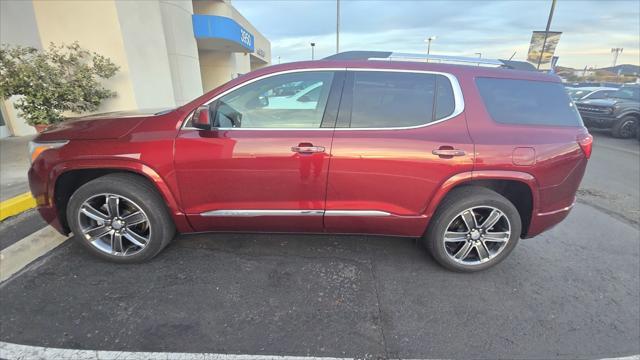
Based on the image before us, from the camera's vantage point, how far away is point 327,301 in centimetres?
242

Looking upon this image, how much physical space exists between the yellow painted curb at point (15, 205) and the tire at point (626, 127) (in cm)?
1518

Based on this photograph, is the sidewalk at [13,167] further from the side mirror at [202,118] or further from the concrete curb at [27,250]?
the side mirror at [202,118]

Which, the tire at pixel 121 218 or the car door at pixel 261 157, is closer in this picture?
the car door at pixel 261 157

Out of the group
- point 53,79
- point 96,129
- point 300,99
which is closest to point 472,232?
point 300,99

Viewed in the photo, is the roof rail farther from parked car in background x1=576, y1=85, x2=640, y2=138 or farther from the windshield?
the windshield

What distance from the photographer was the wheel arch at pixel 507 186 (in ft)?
8.32

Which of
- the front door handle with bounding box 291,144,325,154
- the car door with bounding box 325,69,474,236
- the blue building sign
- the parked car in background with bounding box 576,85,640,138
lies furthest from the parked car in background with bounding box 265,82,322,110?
the parked car in background with bounding box 576,85,640,138

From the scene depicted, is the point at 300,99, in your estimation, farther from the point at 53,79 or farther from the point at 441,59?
the point at 53,79

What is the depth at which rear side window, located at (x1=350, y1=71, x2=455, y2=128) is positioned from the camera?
2.54 metres

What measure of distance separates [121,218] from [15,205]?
2132 mm

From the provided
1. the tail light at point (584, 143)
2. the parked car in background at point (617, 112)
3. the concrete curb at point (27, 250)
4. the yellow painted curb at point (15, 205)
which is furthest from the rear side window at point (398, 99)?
the parked car in background at point (617, 112)

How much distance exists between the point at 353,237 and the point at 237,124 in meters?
1.70

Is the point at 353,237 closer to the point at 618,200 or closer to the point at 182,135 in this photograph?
the point at 182,135

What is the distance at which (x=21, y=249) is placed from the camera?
2.97 meters
